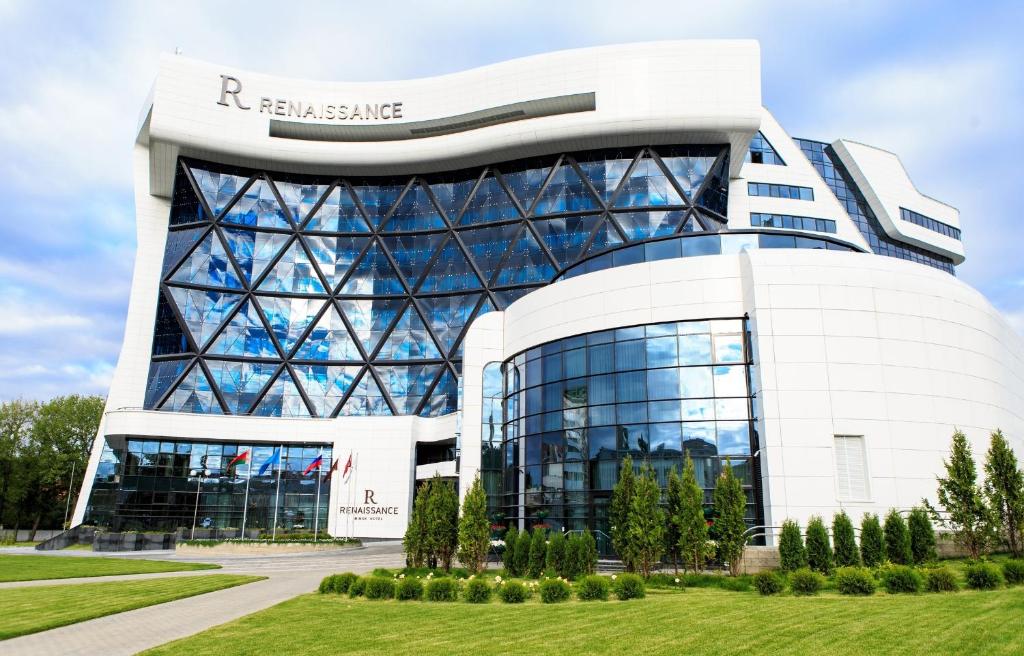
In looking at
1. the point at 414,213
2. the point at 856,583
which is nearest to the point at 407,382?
the point at 414,213

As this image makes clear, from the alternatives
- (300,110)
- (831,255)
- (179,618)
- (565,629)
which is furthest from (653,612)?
(300,110)

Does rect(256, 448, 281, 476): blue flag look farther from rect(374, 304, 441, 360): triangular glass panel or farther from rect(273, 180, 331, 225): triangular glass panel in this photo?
rect(273, 180, 331, 225): triangular glass panel

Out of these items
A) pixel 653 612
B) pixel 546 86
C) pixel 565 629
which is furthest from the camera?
pixel 546 86

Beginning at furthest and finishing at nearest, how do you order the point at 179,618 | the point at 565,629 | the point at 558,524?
the point at 558,524, the point at 179,618, the point at 565,629

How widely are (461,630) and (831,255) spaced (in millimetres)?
20419

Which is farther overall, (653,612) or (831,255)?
(831,255)

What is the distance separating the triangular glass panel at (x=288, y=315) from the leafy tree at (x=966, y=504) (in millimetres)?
50578

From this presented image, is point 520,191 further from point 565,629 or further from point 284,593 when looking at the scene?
point 565,629

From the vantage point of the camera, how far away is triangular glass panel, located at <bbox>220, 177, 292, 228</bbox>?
63.9 m

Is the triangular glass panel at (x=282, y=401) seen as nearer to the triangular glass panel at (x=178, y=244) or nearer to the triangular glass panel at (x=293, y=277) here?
the triangular glass panel at (x=293, y=277)

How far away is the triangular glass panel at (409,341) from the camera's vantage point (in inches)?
2432

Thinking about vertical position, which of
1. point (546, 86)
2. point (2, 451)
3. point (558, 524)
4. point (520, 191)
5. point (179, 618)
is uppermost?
point (546, 86)

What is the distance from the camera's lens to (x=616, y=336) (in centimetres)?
3064

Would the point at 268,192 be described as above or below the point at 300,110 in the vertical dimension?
below
